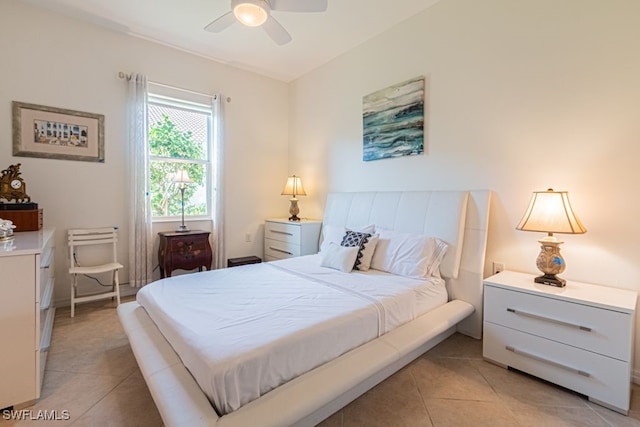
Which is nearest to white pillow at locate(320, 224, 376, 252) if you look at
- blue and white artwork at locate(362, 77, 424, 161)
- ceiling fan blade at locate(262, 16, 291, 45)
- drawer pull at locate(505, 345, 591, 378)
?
blue and white artwork at locate(362, 77, 424, 161)

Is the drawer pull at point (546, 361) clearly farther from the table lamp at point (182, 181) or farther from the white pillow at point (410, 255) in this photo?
the table lamp at point (182, 181)

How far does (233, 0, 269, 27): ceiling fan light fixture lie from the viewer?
1998 mm

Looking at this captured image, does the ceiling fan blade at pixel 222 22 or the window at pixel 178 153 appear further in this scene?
the window at pixel 178 153

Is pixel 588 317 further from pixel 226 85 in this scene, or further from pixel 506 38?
pixel 226 85

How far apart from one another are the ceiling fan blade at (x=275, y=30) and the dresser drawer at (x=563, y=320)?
2526 millimetres

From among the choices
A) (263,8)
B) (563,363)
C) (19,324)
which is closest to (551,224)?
(563,363)

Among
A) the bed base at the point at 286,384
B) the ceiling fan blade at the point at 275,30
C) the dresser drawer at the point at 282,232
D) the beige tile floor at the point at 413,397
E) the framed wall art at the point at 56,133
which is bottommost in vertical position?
the beige tile floor at the point at 413,397

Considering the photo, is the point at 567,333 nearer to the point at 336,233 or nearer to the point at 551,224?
the point at 551,224

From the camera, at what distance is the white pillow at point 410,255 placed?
7.72 ft

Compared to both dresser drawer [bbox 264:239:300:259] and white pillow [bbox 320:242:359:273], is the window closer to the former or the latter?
dresser drawer [bbox 264:239:300:259]

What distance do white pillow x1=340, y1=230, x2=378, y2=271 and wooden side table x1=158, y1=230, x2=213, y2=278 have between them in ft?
5.89

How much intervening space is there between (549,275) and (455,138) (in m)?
1.31

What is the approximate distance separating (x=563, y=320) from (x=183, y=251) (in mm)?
3418

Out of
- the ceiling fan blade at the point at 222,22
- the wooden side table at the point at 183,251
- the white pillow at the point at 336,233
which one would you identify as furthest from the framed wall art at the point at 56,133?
the white pillow at the point at 336,233
